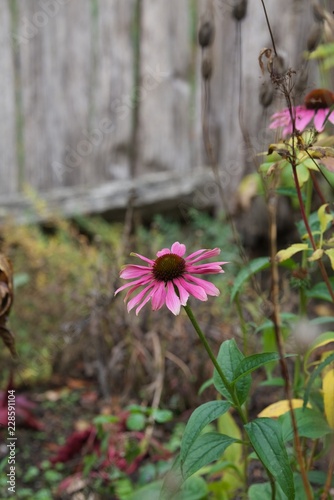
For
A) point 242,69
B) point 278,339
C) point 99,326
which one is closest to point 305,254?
point 278,339

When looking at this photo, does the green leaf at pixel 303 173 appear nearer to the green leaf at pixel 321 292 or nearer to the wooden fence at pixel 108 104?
the green leaf at pixel 321 292

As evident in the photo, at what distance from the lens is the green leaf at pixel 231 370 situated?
43.5 inches

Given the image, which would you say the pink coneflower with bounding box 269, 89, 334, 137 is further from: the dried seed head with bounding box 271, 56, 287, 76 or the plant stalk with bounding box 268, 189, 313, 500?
the plant stalk with bounding box 268, 189, 313, 500

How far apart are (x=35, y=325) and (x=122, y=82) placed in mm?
1701

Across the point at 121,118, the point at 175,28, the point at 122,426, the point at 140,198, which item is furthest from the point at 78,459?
the point at 175,28

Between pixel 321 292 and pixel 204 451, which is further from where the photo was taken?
pixel 321 292

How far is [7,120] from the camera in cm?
388

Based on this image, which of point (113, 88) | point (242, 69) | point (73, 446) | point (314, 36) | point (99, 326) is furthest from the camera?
point (113, 88)

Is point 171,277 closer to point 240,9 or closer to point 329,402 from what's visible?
point 329,402

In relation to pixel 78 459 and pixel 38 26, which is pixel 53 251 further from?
pixel 38 26

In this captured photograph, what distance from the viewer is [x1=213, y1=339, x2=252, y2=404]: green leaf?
1.10 metres

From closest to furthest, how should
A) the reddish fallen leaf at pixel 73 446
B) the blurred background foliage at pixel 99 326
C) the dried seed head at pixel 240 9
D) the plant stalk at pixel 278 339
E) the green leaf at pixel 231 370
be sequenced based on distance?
1. the plant stalk at pixel 278 339
2. the green leaf at pixel 231 370
3. the dried seed head at pixel 240 9
4. the reddish fallen leaf at pixel 73 446
5. the blurred background foliage at pixel 99 326

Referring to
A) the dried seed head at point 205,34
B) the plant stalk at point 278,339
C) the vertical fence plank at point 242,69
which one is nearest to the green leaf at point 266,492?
the plant stalk at point 278,339

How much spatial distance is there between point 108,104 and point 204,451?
303 cm
